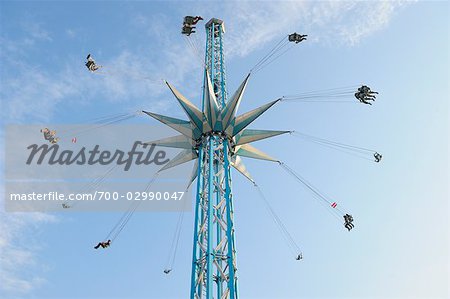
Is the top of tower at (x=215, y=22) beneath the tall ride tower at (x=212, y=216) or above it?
above

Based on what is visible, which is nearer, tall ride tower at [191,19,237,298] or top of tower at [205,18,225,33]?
tall ride tower at [191,19,237,298]

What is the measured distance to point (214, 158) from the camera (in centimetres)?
3028

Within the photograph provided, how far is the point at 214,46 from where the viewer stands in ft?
126

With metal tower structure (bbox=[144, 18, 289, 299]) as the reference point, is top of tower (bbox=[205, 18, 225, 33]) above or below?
above

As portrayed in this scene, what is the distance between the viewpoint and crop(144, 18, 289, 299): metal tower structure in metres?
25.7

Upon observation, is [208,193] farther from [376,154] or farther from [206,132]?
[376,154]

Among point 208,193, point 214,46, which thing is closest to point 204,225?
point 208,193

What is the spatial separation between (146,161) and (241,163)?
682 centimetres

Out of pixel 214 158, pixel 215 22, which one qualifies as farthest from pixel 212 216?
pixel 215 22

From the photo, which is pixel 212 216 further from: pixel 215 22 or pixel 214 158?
pixel 215 22

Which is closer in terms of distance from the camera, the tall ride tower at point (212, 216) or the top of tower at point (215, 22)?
the tall ride tower at point (212, 216)

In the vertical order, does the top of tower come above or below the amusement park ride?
above

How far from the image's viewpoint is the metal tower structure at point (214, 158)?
2567cm

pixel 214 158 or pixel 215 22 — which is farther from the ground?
pixel 215 22
